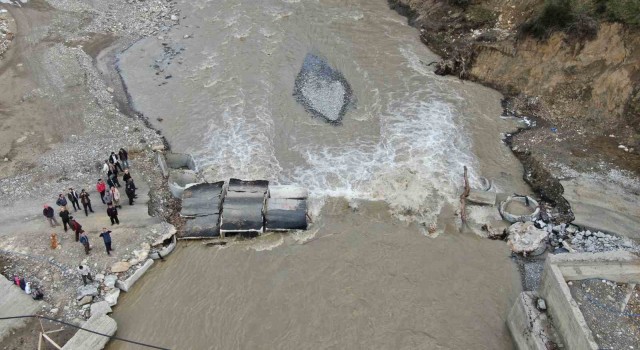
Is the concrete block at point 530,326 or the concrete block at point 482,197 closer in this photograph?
the concrete block at point 530,326

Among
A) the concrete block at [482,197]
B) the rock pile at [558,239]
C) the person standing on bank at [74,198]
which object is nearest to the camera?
the rock pile at [558,239]

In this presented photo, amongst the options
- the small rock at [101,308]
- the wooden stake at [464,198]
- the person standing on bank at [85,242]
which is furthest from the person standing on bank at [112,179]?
the wooden stake at [464,198]

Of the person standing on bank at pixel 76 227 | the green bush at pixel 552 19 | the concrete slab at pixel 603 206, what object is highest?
the green bush at pixel 552 19

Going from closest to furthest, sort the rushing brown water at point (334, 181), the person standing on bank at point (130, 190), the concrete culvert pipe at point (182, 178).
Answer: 1. the rushing brown water at point (334, 181)
2. the person standing on bank at point (130, 190)
3. the concrete culvert pipe at point (182, 178)

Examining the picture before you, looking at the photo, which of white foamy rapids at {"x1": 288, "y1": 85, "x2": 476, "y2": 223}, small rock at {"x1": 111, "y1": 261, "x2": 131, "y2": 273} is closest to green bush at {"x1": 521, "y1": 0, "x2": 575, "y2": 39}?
white foamy rapids at {"x1": 288, "y1": 85, "x2": 476, "y2": 223}

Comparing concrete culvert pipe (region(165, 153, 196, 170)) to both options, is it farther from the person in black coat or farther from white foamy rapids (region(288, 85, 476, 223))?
white foamy rapids (region(288, 85, 476, 223))

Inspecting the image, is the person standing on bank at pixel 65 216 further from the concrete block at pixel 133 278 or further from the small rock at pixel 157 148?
the small rock at pixel 157 148

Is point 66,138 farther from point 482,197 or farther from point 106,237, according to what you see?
point 482,197
